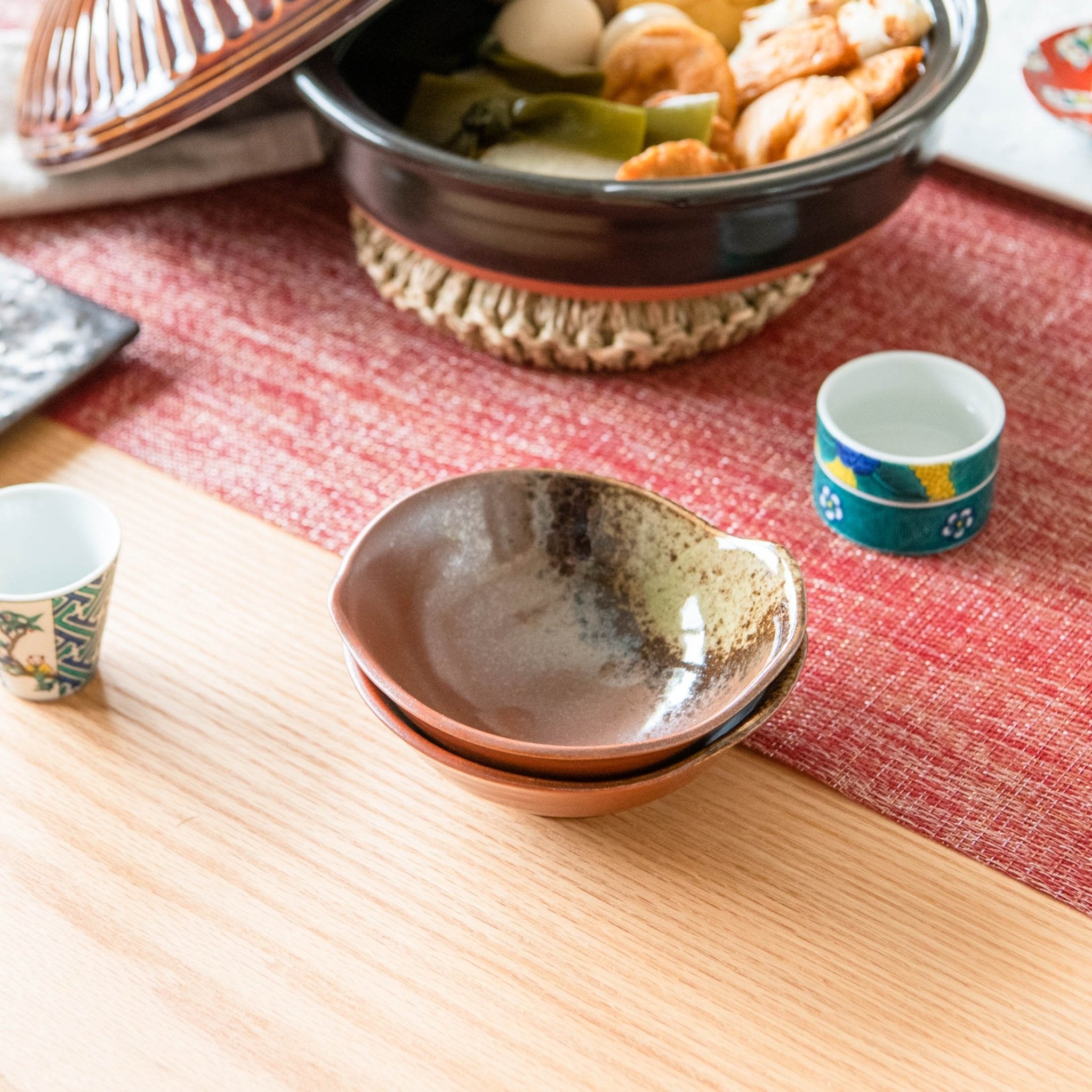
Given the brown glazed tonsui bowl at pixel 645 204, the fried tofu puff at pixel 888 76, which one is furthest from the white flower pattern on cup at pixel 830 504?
the fried tofu puff at pixel 888 76

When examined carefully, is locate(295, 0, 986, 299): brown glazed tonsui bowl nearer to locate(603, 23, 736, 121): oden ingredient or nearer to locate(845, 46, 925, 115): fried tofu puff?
locate(845, 46, 925, 115): fried tofu puff

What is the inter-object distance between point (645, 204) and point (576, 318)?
131mm

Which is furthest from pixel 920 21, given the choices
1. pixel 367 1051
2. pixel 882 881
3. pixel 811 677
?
pixel 367 1051

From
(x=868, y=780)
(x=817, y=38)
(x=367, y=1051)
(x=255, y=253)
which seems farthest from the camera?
(x=255, y=253)

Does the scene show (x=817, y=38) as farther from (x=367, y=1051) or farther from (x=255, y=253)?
(x=367, y=1051)

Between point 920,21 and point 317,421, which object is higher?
point 920,21

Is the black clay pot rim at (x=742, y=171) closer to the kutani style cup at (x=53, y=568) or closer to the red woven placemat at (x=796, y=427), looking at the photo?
the red woven placemat at (x=796, y=427)

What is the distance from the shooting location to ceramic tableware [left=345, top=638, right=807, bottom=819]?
0.55 metres

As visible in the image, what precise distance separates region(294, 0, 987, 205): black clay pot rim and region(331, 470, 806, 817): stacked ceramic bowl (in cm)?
18

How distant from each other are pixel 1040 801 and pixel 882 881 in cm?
10

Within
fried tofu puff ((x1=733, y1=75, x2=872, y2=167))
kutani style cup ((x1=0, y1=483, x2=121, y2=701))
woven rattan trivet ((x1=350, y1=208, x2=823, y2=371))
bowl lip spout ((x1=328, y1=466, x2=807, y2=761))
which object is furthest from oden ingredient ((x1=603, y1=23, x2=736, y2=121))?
kutani style cup ((x1=0, y1=483, x2=121, y2=701))

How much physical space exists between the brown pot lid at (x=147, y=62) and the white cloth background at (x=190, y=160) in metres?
0.09

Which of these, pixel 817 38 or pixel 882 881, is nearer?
pixel 882 881

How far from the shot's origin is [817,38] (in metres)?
0.85
